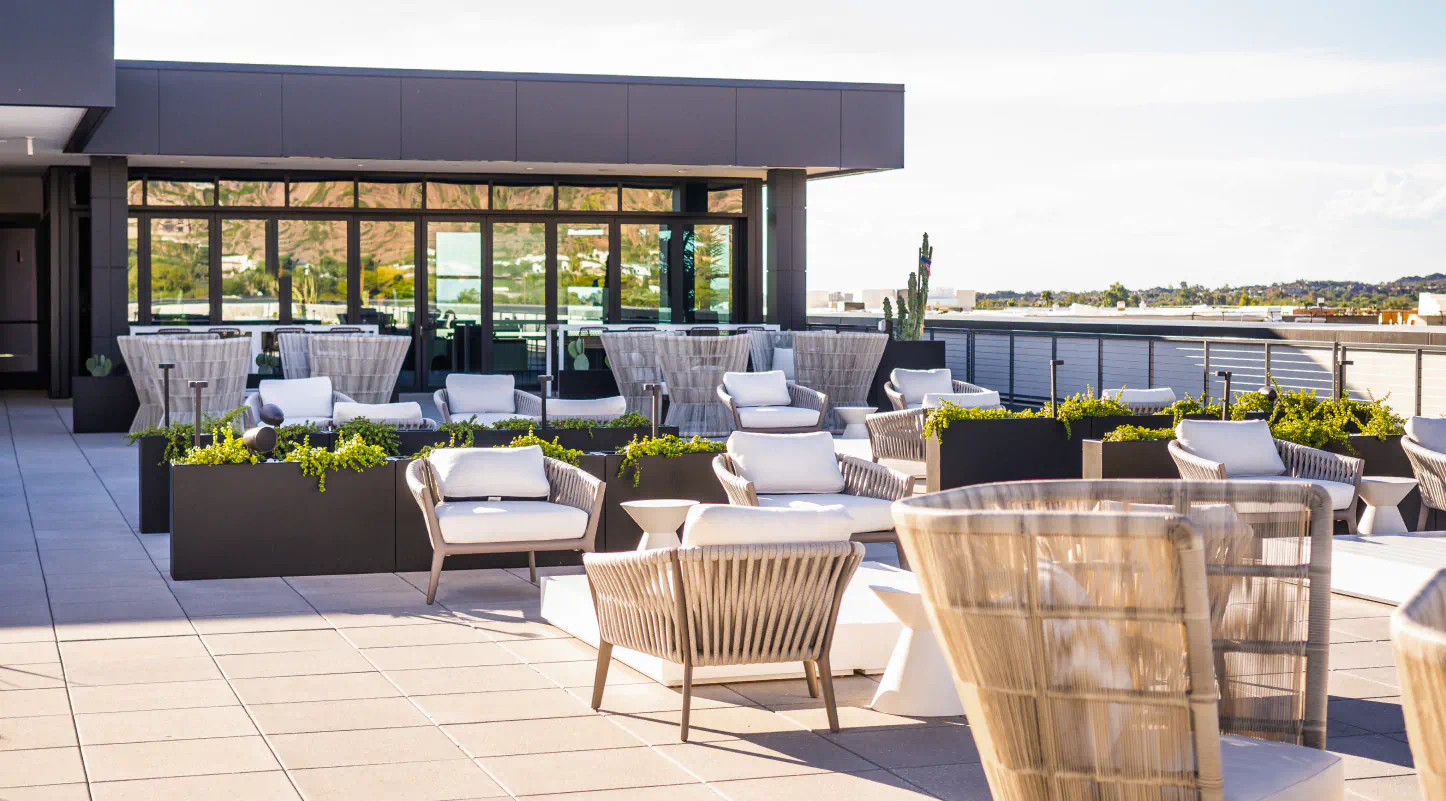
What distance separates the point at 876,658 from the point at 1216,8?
29.0m

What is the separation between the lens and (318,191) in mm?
18062

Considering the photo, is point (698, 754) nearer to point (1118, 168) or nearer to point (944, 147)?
point (944, 147)

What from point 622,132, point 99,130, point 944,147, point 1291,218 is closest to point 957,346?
point 622,132

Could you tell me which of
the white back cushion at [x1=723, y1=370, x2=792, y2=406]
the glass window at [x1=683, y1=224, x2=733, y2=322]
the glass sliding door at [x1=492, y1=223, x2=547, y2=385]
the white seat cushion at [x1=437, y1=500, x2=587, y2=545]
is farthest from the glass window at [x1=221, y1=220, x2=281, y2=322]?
the white seat cushion at [x1=437, y1=500, x2=587, y2=545]

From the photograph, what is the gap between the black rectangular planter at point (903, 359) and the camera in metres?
15.7

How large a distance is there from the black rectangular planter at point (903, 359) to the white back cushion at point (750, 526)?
10531 mm

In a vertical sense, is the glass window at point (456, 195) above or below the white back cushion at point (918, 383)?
above

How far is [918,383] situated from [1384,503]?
5215 mm

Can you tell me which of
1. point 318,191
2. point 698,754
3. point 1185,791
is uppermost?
point 318,191

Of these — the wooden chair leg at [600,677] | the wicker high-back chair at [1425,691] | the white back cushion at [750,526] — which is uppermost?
the wicker high-back chair at [1425,691]

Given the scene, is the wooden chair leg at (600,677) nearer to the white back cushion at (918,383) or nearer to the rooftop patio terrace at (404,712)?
the rooftop patio terrace at (404,712)

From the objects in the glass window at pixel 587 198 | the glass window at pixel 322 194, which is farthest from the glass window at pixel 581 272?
the glass window at pixel 322 194

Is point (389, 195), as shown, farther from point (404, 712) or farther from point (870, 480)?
point (404, 712)

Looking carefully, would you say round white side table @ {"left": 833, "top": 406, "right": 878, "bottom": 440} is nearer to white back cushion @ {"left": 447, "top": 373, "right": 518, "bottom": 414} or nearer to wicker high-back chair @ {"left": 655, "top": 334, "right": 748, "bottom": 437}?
wicker high-back chair @ {"left": 655, "top": 334, "right": 748, "bottom": 437}
